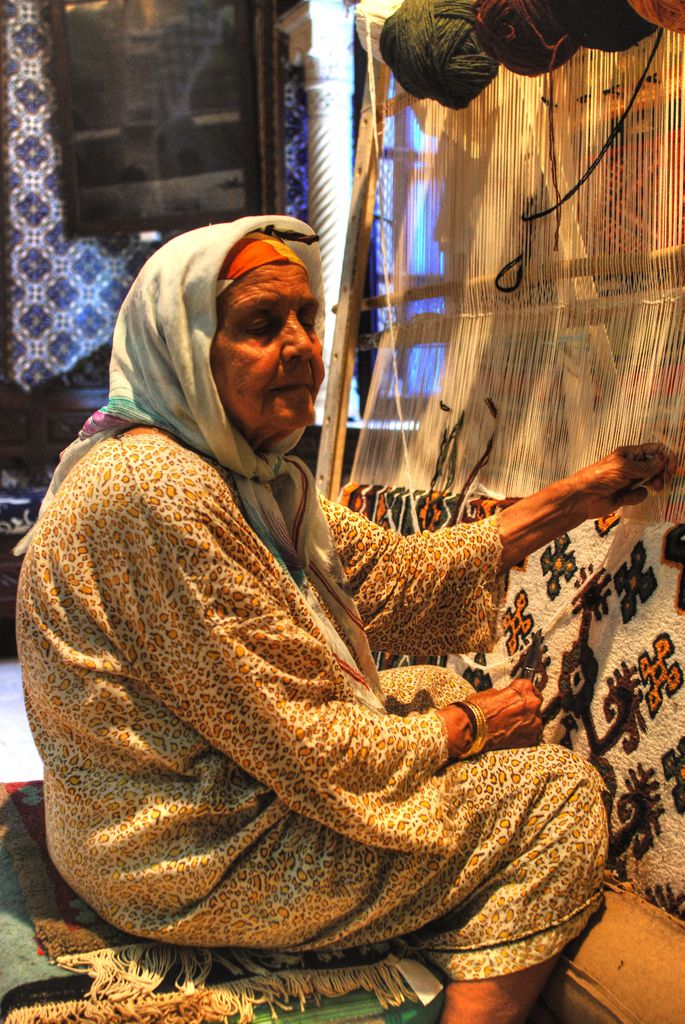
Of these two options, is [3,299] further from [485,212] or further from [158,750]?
[158,750]

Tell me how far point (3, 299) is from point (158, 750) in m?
4.81

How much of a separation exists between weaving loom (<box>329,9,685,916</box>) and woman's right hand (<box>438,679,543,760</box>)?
0.18m

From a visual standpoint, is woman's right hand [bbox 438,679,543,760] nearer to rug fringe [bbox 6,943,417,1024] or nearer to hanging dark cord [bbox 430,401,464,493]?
rug fringe [bbox 6,943,417,1024]

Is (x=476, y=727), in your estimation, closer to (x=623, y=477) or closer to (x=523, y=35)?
(x=623, y=477)

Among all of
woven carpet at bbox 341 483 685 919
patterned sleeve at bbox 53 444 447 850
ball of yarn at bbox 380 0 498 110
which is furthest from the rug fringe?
ball of yarn at bbox 380 0 498 110

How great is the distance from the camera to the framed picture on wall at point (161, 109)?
18.0 ft

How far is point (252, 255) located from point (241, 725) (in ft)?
2.14

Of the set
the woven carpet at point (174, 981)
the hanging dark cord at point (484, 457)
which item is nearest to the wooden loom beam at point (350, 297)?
the hanging dark cord at point (484, 457)

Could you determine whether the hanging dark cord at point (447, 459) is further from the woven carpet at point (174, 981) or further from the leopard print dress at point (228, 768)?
the woven carpet at point (174, 981)

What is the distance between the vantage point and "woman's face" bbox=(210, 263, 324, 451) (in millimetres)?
1438

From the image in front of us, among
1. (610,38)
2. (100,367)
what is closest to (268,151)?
(100,367)

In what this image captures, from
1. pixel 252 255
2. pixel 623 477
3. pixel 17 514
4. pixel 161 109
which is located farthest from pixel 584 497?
pixel 161 109

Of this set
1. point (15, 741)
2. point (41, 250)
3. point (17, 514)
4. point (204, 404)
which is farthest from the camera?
point (41, 250)

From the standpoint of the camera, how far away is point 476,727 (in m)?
1.51
